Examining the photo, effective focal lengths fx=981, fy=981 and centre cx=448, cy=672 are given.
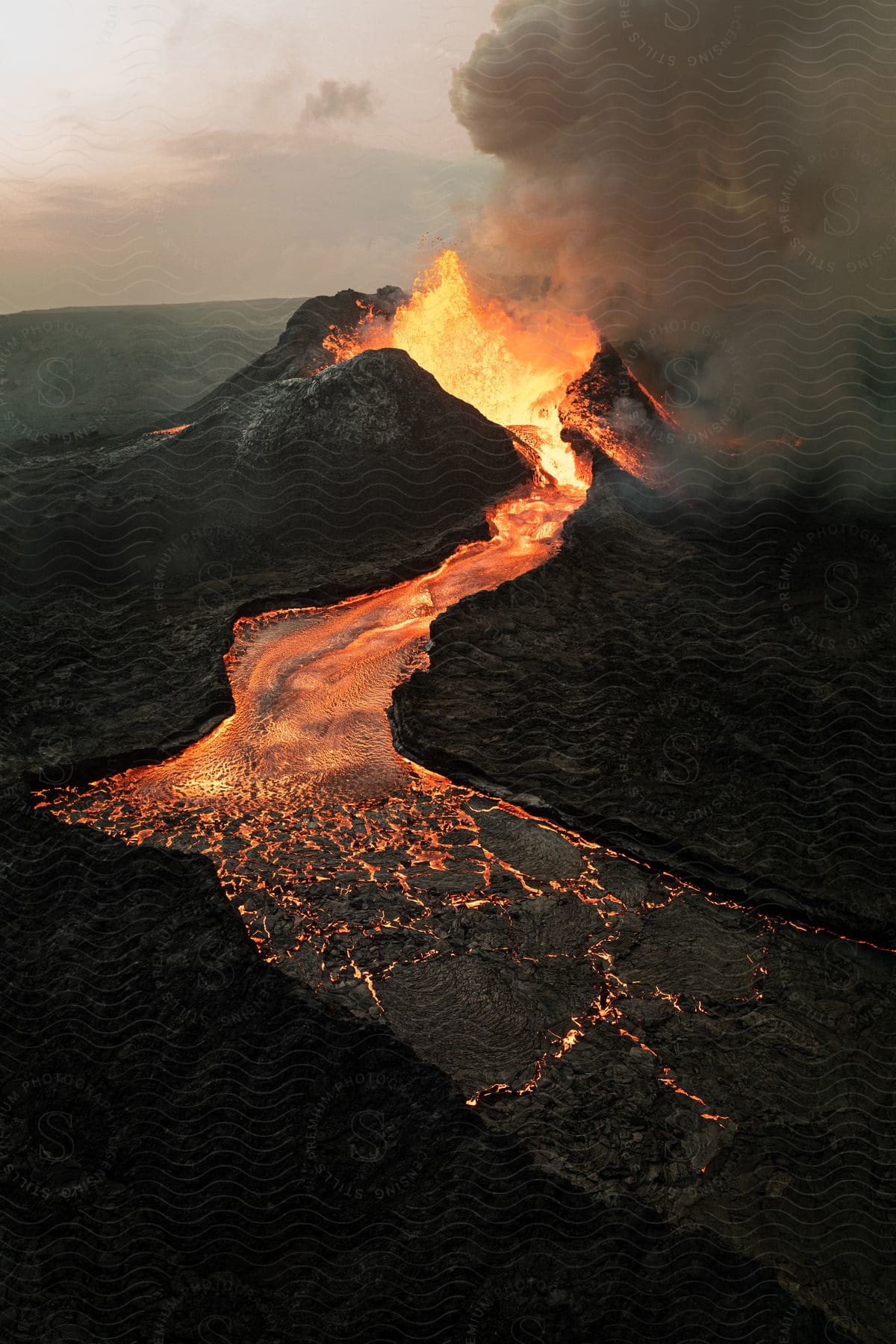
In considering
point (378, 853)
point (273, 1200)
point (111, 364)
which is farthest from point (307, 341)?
point (111, 364)

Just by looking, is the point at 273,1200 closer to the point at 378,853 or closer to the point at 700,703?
the point at 378,853

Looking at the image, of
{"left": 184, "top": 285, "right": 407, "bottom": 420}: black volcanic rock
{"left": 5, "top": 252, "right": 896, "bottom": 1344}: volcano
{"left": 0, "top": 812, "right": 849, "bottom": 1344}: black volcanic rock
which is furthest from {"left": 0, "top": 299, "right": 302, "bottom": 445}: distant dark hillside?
{"left": 0, "top": 812, "right": 849, "bottom": 1344}: black volcanic rock

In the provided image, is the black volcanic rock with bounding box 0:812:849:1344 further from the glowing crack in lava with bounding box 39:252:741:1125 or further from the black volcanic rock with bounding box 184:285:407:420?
the black volcanic rock with bounding box 184:285:407:420

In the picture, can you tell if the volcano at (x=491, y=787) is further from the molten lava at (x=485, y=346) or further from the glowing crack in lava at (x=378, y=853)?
the molten lava at (x=485, y=346)

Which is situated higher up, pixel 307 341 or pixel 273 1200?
pixel 307 341

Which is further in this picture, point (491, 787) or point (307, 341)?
point (307, 341)

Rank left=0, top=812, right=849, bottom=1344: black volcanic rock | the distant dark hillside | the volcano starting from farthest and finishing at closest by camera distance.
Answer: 1. the distant dark hillside
2. the volcano
3. left=0, top=812, right=849, bottom=1344: black volcanic rock
